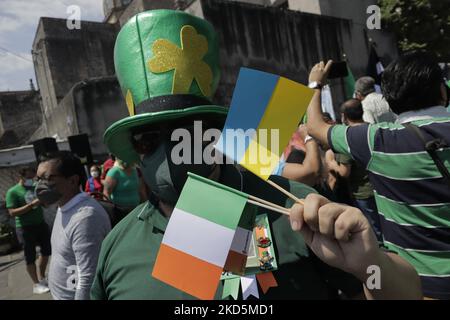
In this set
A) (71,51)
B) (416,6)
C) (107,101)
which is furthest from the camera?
(71,51)

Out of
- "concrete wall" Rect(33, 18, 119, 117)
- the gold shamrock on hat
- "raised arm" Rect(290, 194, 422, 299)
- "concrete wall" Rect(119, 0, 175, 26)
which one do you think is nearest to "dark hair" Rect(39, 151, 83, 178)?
the gold shamrock on hat

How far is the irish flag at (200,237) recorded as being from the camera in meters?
0.94

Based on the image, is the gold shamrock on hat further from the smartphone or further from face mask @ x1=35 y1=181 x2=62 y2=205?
face mask @ x1=35 y1=181 x2=62 y2=205

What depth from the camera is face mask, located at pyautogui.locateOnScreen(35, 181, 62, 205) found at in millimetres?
2600

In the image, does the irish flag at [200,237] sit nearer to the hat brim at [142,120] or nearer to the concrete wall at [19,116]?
the hat brim at [142,120]

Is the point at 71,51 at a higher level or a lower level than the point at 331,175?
higher

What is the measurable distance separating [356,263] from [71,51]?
720 inches

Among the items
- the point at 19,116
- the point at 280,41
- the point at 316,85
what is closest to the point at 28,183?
the point at 316,85

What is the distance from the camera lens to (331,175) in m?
3.38

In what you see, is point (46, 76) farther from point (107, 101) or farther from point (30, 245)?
point (30, 245)

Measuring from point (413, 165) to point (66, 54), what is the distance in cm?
1775

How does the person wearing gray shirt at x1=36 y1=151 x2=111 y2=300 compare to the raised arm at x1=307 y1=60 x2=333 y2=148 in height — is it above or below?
below

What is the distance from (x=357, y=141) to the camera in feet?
5.84
